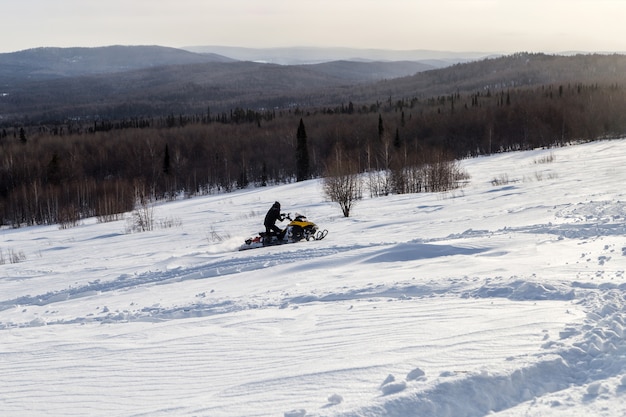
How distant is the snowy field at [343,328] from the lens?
15.1 ft

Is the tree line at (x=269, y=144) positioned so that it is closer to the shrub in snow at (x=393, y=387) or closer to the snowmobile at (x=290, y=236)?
the snowmobile at (x=290, y=236)

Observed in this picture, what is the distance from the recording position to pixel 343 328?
6578mm

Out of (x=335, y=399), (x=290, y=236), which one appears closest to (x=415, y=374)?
(x=335, y=399)

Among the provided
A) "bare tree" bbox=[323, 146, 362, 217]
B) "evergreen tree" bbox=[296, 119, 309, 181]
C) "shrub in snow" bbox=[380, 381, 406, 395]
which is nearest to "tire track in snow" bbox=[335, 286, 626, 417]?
"shrub in snow" bbox=[380, 381, 406, 395]

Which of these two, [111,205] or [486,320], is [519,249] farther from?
[111,205]

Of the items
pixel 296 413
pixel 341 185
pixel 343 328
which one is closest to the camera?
pixel 296 413

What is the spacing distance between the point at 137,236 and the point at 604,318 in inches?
729

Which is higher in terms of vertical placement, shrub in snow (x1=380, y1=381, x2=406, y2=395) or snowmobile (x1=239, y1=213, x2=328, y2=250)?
shrub in snow (x1=380, y1=381, x2=406, y2=395)

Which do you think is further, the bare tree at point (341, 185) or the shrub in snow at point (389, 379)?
the bare tree at point (341, 185)

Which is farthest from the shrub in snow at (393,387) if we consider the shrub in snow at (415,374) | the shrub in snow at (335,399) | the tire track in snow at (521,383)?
the shrub in snow at (335,399)

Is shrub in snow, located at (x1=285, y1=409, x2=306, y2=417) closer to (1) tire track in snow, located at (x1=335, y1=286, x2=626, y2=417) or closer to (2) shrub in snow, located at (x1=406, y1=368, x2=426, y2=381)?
(1) tire track in snow, located at (x1=335, y1=286, x2=626, y2=417)

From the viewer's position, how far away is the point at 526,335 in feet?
18.4

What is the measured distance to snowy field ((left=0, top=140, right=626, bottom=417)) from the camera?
15.1ft

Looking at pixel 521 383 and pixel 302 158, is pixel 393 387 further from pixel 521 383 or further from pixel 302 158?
pixel 302 158
